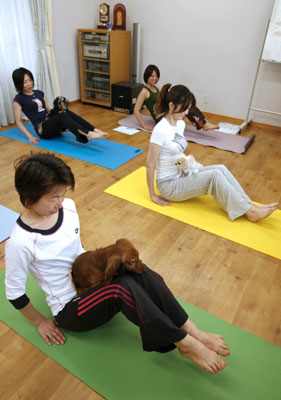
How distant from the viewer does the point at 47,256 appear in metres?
0.95

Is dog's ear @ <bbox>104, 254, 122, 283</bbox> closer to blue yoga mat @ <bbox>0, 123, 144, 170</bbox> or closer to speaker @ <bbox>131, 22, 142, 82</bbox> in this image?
blue yoga mat @ <bbox>0, 123, 144, 170</bbox>

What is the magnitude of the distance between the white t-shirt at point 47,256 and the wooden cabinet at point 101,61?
3523mm

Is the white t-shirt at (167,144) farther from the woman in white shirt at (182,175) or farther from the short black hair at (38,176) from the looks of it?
the short black hair at (38,176)

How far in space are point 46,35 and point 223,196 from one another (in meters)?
3.05

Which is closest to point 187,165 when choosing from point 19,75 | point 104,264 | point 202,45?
point 104,264

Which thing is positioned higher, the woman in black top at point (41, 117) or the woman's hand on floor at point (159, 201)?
the woman in black top at point (41, 117)

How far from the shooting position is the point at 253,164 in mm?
2881

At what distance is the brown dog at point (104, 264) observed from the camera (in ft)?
3.21

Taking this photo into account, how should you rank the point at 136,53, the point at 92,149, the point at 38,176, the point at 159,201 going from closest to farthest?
the point at 38,176, the point at 159,201, the point at 92,149, the point at 136,53

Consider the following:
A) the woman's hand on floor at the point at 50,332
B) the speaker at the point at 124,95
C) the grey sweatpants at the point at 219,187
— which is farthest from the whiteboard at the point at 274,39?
the woman's hand on floor at the point at 50,332

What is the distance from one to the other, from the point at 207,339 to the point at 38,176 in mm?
824

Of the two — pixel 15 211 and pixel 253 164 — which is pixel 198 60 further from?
pixel 15 211

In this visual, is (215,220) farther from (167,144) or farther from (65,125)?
(65,125)

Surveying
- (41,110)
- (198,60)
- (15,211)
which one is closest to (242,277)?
(15,211)
